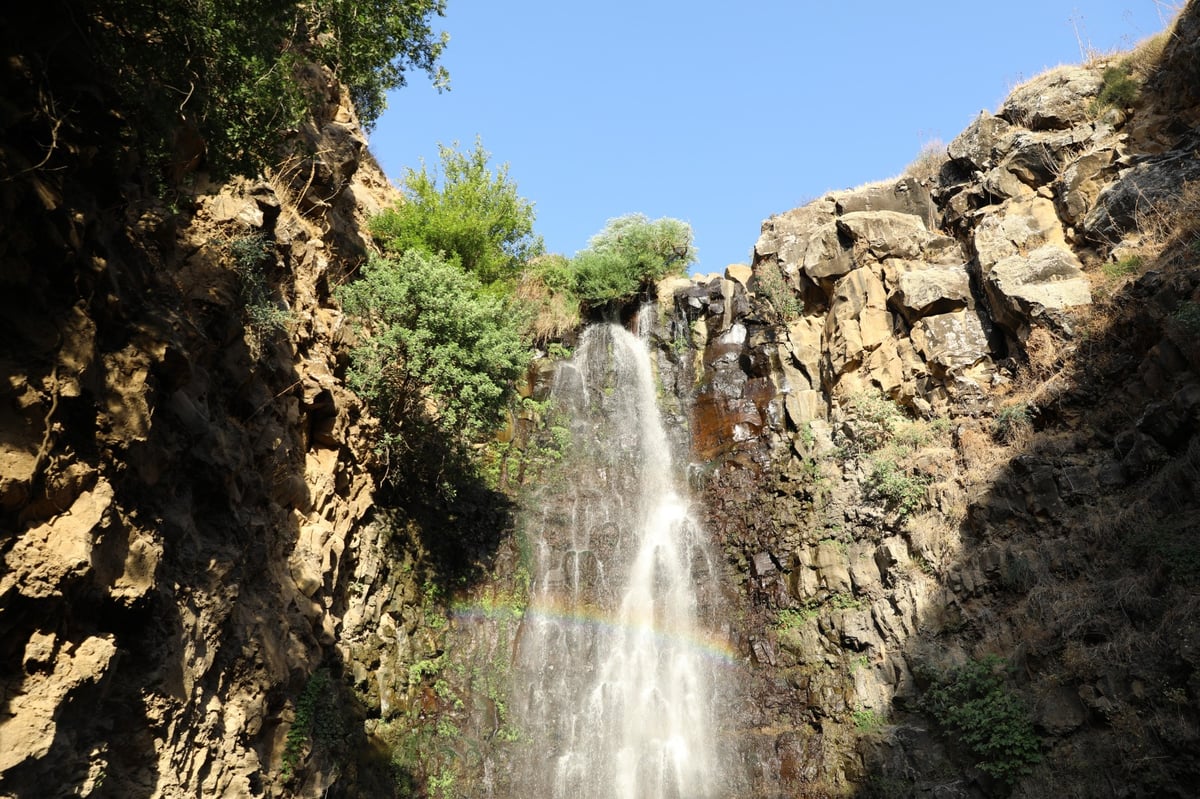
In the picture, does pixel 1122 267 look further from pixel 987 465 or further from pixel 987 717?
pixel 987 717

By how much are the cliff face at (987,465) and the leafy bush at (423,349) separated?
24.2 feet

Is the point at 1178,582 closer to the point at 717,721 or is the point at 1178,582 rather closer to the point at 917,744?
the point at 917,744

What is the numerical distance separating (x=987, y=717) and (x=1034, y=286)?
9.11m

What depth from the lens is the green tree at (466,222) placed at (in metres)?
18.9

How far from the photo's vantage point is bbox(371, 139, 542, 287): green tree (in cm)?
1888

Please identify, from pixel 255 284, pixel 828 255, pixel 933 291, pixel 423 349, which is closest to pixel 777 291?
pixel 828 255

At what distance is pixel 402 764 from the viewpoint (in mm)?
12781

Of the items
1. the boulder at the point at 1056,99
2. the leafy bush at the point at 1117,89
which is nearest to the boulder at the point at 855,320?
the boulder at the point at 1056,99

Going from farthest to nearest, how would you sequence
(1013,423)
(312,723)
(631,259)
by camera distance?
(631,259) < (1013,423) < (312,723)

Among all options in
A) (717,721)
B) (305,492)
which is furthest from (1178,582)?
(305,492)

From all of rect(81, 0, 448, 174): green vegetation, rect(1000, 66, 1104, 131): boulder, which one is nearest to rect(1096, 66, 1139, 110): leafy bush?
rect(1000, 66, 1104, 131): boulder

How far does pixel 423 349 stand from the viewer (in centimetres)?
1438

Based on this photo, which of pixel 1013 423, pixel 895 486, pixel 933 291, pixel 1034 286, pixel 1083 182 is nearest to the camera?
pixel 1013 423

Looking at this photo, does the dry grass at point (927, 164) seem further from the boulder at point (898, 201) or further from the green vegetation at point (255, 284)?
the green vegetation at point (255, 284)
